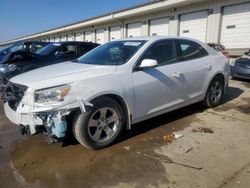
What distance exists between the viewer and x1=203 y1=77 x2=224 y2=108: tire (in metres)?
5.66

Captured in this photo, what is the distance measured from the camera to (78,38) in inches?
1426

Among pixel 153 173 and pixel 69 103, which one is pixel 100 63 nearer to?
pixel 69 103

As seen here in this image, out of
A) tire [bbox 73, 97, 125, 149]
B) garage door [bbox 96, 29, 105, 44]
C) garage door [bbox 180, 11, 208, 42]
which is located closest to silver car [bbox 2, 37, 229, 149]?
tire [bbox 73, 97, 125, 149]

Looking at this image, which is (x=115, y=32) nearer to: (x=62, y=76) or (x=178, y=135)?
(x=178, y=135)

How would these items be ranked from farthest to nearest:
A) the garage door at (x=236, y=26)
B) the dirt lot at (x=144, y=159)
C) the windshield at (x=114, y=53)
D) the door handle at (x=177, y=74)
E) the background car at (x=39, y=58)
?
the garage door at (x=236, y=26)
the background car at (x=39, y=58)
the door handle at (x=177, y=74)
the windshield at (x=114, y=53)
the dirt lot at (x=144, y=159)

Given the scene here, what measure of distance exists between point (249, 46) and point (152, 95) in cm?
1214

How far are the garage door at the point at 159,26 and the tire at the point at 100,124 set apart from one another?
1651cm

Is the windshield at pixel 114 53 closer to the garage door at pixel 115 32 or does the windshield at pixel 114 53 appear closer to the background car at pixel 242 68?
the background car at pixel 242 68

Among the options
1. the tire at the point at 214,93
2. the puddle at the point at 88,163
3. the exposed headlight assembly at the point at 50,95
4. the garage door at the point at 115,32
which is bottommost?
the puddle at the point at 88,163

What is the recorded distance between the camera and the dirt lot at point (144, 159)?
9.84 feet

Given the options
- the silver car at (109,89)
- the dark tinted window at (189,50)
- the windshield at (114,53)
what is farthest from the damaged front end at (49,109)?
the dark tinted window at (189,50)

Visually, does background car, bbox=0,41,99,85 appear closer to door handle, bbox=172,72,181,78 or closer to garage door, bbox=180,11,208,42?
door handle, bbox=172,72,181,78

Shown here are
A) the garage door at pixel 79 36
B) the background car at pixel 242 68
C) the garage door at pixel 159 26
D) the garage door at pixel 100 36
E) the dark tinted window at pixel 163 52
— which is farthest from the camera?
the garage door at pixel 79 36

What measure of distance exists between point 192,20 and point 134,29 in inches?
278
